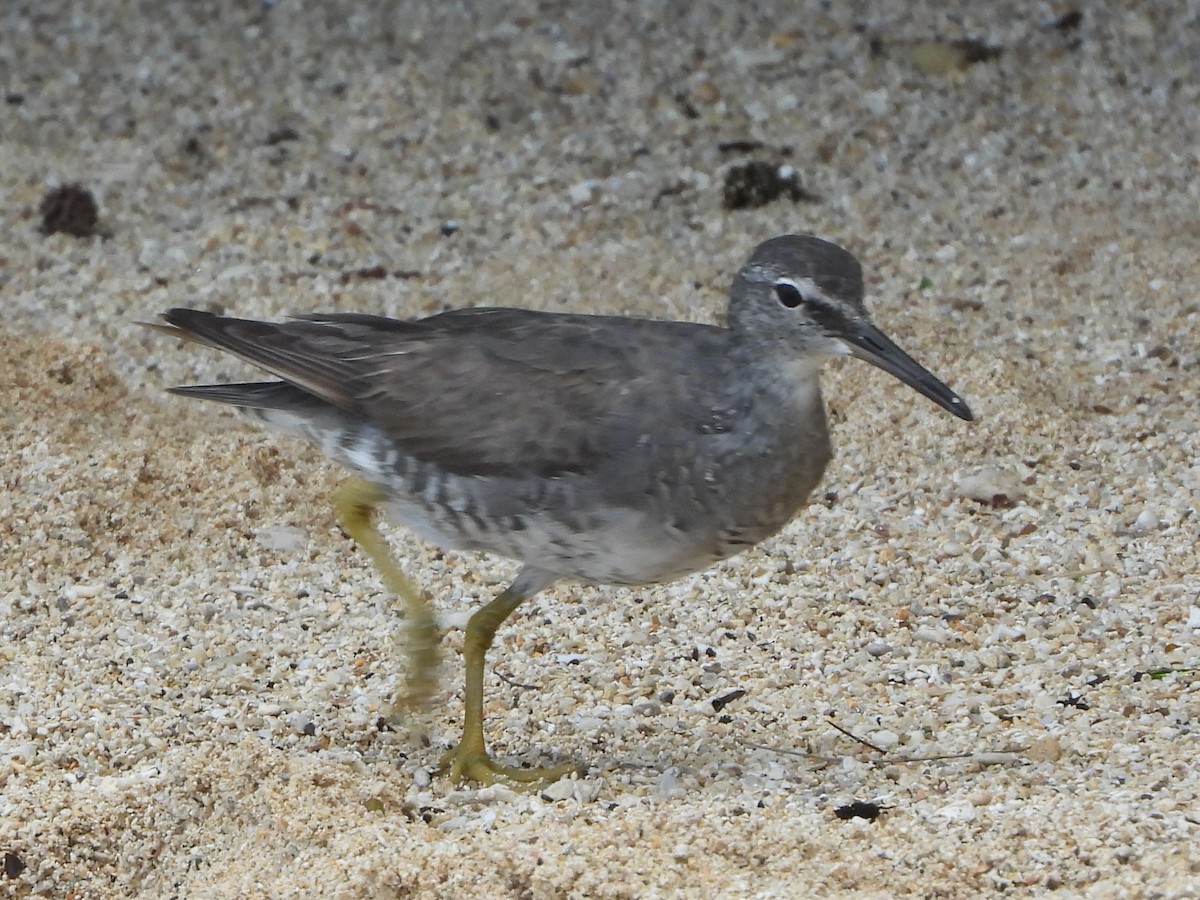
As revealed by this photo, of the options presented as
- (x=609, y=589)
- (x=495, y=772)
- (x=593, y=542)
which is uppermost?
(x=593, y=542)

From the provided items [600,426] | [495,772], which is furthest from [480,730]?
[600,426]

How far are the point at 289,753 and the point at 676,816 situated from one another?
1.04 meters

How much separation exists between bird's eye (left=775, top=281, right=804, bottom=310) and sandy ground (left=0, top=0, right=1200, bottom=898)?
3.73 ft

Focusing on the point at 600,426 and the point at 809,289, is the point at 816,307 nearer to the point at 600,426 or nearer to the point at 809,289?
the point at 809,289

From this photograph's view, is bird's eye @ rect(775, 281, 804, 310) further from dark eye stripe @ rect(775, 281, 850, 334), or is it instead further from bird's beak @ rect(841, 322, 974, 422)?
bird's beak @ rect(841, 322, 974, 422)

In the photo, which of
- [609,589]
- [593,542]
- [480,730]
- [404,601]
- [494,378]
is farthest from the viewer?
[609,589]

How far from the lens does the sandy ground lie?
412cm

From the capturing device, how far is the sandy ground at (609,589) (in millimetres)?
4125

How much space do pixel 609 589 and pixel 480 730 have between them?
99 cm

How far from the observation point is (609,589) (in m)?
5.38

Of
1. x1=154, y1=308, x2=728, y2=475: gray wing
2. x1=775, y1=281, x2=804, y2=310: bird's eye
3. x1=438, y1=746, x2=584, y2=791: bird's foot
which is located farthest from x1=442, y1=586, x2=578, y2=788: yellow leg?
x1=775, y1=281, x2=804, y2=310: bird's eye

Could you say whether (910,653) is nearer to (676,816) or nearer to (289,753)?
(676,816)

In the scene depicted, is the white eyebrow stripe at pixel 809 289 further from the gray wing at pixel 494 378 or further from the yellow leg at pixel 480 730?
the yellow leg at pixel 480 730

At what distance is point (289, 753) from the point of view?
449cm
